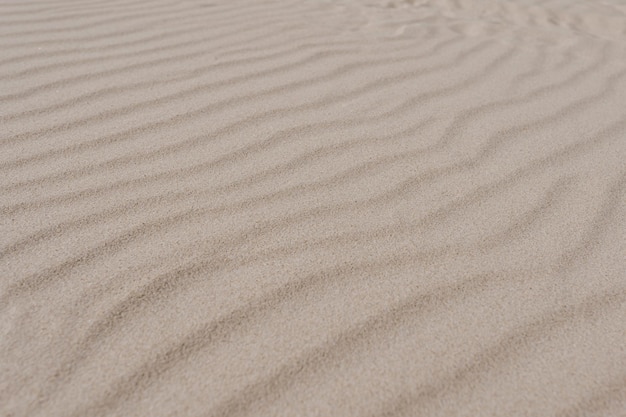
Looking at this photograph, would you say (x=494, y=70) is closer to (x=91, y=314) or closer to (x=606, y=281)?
(x=606, y=281)

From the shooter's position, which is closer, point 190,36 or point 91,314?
point 91,314

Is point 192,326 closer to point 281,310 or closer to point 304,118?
point 281,310

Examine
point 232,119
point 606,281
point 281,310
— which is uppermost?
point 232,119

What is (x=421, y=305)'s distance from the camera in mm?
1416

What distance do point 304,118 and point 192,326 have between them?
1.07 m

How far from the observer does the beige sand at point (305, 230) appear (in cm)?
123

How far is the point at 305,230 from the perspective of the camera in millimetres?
1628

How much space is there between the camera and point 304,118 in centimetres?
221

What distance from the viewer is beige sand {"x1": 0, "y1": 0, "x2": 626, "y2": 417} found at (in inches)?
48.3

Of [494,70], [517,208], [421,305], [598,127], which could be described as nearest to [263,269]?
[421,305]

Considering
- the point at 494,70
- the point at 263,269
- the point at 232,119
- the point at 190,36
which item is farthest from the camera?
the point at 190,36

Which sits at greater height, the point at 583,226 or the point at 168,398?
the point at 168,398

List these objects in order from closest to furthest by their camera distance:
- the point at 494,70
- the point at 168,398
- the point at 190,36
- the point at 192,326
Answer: the point at 168,398
the point at 192,326
the point at 494,70
the point at 190,36

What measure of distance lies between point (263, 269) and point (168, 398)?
1.33 feet
